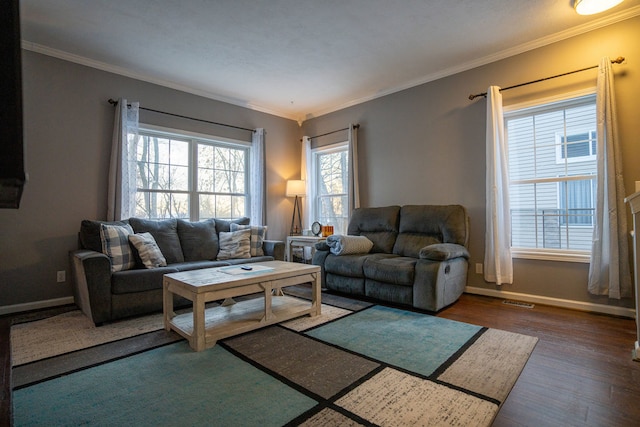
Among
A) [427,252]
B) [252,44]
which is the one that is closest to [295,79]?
[252,44]

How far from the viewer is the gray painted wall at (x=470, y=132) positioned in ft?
9.27

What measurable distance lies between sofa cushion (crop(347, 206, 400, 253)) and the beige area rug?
1197 millimetres

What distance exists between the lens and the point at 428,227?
12.1 ft

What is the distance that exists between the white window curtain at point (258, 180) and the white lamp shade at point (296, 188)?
1.36 feet

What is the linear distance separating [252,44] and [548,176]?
329 cm

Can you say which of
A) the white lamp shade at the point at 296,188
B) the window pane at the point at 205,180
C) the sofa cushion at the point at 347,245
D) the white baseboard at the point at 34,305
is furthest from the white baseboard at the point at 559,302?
the white baseboard at the point at 34,305

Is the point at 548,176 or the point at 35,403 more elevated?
the point at 548,176

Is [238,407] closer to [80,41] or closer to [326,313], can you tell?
[326,313]

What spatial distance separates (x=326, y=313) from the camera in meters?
2.95

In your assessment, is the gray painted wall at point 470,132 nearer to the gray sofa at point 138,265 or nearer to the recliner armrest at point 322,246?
the recliner armrest at point 322,246

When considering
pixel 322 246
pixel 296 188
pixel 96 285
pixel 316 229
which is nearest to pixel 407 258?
pixel 322 246

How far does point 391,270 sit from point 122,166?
3.11 metres

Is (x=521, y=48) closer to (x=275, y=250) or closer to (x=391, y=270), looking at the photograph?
(x=391, y=270)

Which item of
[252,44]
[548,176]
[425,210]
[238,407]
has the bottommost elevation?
[238,407]
